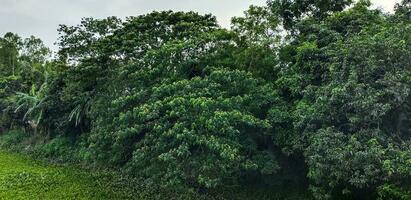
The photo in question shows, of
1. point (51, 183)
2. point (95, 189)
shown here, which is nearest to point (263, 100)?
point (95, 189)

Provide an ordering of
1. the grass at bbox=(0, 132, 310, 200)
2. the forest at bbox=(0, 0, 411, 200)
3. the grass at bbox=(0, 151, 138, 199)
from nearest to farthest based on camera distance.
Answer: the forest at bbox=(0, 0, 411, 200)
the grass at bbox=(0, 132, 310, 200)
the grass at bbox=(0, 151, 138, 199)

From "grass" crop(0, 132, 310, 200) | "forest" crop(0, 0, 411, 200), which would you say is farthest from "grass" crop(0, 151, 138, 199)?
"forest" crop(0, 0, 411, 200)

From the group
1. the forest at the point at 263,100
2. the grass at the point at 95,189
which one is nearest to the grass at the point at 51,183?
the grass at the point at 95,189

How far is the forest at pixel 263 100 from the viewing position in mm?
10375

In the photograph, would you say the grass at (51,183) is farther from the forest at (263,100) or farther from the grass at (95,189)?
the forest at (263,100)

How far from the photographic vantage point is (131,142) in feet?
44.0

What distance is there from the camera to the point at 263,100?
1255 cm

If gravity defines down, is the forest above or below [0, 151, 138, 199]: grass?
above

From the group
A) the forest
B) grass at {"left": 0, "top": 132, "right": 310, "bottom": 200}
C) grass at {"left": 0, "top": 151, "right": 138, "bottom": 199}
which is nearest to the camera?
the forest

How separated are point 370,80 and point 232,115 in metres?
3.54

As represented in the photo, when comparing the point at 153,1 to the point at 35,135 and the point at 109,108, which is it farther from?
the point at 35,135

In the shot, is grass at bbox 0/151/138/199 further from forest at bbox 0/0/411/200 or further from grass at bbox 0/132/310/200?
forest at bbox 0/0/411/200

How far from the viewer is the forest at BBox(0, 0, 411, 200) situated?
10375 millimetres

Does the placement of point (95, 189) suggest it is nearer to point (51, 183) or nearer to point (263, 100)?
point (51, 183)
